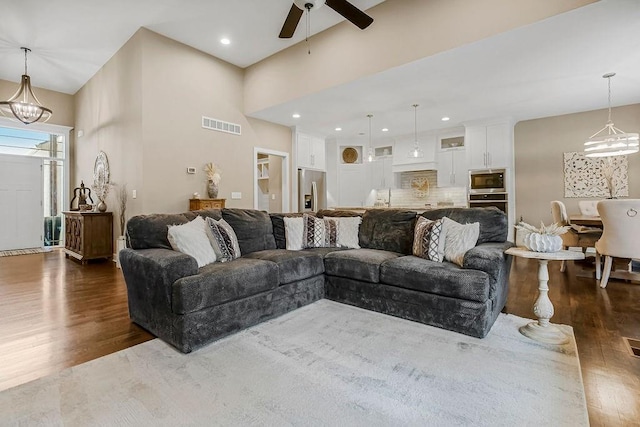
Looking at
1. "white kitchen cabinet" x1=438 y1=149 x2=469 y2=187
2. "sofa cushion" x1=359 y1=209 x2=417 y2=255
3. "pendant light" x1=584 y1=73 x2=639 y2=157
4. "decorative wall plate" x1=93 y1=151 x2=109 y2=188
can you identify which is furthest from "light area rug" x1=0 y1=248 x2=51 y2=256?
"pendant light" x1=584 y1=73 x2=639 y2=157

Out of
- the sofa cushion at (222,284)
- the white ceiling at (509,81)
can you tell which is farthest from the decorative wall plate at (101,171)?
the sofa cushion at (222,284)

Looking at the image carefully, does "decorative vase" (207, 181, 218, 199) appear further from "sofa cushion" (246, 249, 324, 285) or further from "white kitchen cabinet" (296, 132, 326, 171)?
"sofa cushion" (246, 249, 324, 285)

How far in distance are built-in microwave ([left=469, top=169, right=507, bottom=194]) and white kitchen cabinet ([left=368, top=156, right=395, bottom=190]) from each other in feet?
6.59

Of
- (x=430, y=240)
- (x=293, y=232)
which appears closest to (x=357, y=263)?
(x=430, y=240)

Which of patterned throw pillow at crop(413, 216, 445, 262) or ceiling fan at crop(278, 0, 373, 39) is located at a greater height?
ceiling fan at crop(278, 0, 373, 39)

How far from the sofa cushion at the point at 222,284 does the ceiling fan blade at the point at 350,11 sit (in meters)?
2.58

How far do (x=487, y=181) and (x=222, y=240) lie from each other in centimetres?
590

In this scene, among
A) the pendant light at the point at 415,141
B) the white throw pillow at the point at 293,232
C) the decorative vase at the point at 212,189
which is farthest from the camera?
the pendant light at the point at 415,141

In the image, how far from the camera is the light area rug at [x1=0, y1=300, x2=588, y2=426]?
1486 mm

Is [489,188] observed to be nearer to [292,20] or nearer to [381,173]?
[381,173]

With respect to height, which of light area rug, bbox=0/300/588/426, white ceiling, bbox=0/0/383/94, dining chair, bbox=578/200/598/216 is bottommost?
light area rug, bbox=0/300/588/426

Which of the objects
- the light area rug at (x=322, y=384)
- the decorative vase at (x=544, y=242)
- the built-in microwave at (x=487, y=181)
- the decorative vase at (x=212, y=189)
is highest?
the built-in microwave at (x=487, y=181)

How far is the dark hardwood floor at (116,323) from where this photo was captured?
1.80 meters

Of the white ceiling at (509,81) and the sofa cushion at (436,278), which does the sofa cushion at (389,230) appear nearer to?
the sofa cushion at (436,278)
